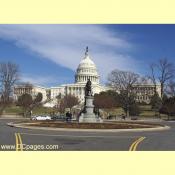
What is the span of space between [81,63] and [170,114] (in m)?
85.3

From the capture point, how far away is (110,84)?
9231 centimetres

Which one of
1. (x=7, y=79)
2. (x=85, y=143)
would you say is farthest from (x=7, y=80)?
(x=85, y=143)

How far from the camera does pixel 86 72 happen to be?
156 meters

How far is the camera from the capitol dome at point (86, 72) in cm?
15550

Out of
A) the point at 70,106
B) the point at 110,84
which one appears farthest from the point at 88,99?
the point at 70,106

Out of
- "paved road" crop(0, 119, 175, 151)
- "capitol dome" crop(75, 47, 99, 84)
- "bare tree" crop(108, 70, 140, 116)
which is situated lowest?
"paved road" crop(0, 119, 175, 151)

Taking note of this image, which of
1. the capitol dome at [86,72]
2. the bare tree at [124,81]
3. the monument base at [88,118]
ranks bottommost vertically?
the monument base at [88,118]

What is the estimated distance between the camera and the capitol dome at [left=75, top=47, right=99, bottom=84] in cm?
15550

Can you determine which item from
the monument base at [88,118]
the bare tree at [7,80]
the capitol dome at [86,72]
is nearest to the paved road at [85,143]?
the monument base at [88,118]

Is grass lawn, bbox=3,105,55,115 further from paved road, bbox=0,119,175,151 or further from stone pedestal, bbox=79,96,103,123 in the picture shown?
paved road, bbox=0,119,175,151

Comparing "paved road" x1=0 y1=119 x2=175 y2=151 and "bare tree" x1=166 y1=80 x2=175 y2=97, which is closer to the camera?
"paved road" x1=0 y1=119 x2=175 y2=151

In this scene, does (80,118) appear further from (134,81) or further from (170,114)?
(134,81)

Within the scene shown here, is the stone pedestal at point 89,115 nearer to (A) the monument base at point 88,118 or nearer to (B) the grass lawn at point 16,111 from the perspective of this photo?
(A) the monument base at point 88,118

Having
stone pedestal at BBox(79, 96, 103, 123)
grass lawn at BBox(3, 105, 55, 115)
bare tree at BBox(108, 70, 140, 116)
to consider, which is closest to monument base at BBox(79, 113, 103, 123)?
stone pedestal at BBox(79, 96, 103, 123)
